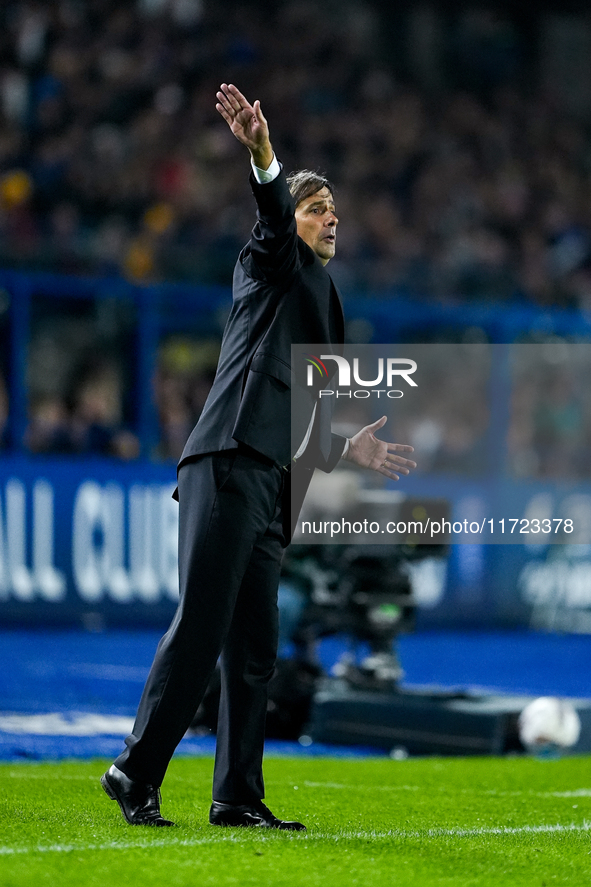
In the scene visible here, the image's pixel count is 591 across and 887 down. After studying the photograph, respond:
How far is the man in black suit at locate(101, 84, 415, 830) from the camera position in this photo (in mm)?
4145

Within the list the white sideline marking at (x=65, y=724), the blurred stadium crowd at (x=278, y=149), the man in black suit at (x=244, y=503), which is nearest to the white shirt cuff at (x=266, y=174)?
the man in black suit at (x=244, y=503)

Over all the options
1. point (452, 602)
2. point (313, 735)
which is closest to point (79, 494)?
point (452, 602)

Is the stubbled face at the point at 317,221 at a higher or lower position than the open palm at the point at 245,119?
lower

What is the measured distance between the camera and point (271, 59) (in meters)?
18.0

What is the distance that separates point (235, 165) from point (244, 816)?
39.9 feet

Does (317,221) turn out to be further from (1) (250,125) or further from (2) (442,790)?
(2) (442,790)

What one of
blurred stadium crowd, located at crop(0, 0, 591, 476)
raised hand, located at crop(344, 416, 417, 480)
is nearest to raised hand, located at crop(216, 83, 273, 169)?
raised hand, located at crop(344, 416, 417, 480)

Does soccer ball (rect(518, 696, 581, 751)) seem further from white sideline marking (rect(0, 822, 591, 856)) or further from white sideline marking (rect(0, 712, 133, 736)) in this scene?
white sideline marking (rect(0, 822, 591, 856))

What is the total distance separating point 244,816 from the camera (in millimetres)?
4332

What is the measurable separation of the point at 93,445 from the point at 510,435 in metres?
4.44

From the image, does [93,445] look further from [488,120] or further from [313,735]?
[488,120]

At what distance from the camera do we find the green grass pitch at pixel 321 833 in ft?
12.2

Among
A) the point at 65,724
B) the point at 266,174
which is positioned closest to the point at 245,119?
the point at 266,174

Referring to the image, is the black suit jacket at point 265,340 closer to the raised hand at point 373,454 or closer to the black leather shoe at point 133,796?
the raised hand at point 373,454
